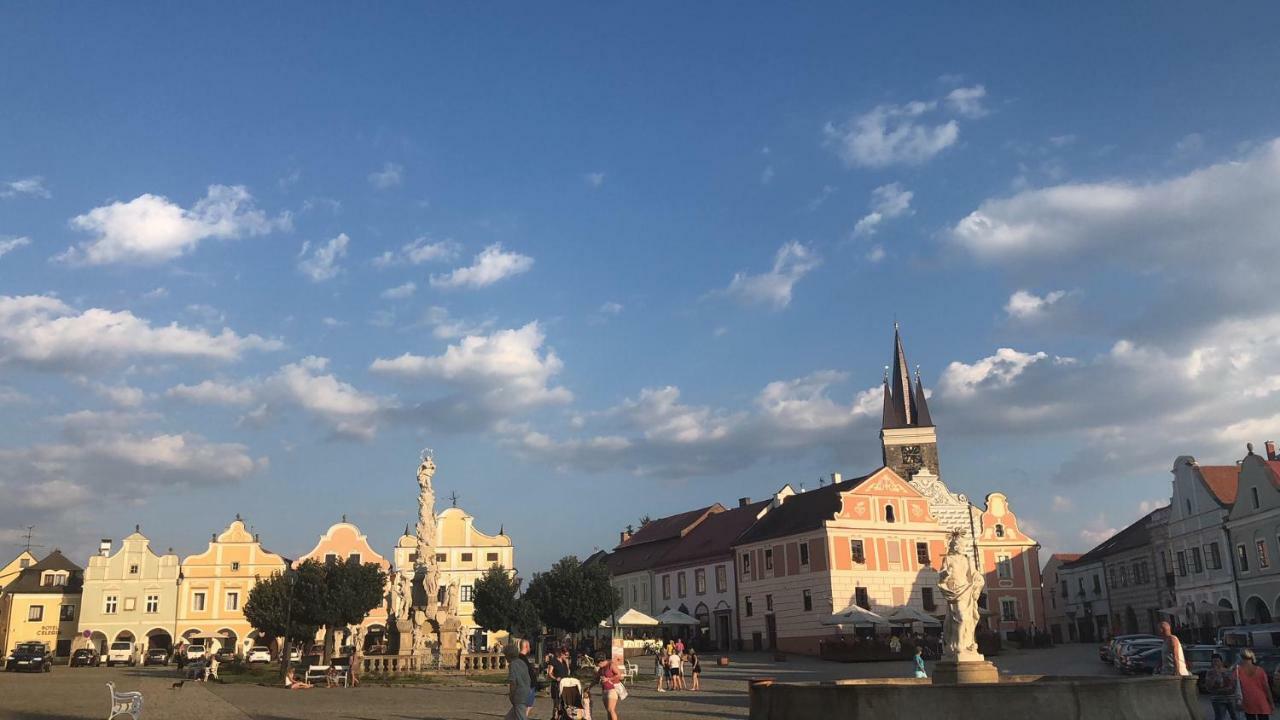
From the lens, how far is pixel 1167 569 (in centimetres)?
5959

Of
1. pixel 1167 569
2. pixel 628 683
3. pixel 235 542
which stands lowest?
pixel 628 683

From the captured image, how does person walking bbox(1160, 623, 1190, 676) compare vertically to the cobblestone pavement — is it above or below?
above

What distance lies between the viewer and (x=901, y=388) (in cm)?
9481

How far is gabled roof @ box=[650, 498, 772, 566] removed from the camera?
209 feet

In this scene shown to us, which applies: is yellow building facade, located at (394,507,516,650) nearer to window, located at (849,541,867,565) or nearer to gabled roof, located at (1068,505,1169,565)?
→ window, located at (849,541,867,565)

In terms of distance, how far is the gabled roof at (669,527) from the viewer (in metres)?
75.1

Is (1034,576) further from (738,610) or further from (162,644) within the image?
(162,644)

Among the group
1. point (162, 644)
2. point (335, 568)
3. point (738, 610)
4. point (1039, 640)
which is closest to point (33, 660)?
point (335, 568)

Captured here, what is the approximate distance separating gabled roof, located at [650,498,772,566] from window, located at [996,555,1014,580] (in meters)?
14.6

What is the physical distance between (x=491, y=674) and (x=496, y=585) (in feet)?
67.8

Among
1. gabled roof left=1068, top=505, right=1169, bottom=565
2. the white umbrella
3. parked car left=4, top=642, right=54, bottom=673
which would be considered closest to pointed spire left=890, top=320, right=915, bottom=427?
gabled roof left=1068, top=505, right=1169, bottom=565

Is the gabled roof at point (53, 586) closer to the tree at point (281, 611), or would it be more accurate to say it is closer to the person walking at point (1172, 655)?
the tree at point (281, 611)

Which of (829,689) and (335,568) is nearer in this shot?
(829,689)

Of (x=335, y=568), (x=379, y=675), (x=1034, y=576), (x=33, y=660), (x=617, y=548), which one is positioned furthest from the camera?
(x=617, y=548)
